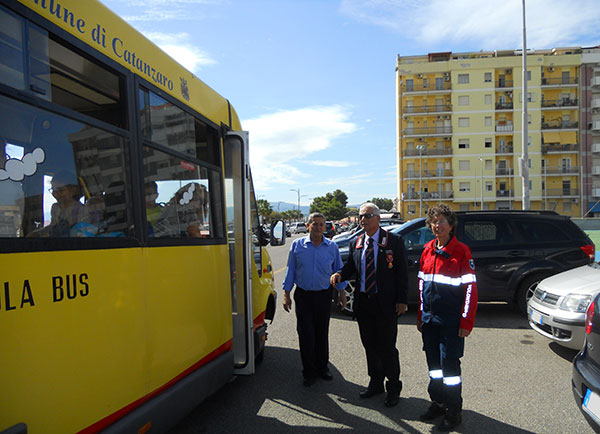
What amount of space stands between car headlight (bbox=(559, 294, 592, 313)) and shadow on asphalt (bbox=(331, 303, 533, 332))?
1.83 metres

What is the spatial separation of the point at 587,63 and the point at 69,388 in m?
71.6

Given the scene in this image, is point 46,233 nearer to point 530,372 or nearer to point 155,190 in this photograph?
point 155,190

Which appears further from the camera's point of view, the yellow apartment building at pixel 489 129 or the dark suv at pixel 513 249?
the yellow apartment building at pixel 489 129

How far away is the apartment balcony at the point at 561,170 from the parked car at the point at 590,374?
2562 inches

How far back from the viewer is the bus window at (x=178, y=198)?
3.00m

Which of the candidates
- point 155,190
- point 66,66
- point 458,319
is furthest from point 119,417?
point 458,319

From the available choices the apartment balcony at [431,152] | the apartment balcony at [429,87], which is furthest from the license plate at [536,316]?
the apartment balcony at [429,87]

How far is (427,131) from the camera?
62.3 m

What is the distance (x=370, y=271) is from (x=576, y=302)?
2738mm

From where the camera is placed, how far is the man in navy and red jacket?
3.68 metres

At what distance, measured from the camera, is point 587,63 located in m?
59.0

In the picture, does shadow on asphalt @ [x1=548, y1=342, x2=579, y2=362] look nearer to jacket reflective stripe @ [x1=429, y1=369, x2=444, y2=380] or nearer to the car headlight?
the car headlight

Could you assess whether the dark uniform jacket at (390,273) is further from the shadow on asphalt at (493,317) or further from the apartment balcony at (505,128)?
the apartment balcony at (505,128)

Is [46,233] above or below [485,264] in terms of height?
above
